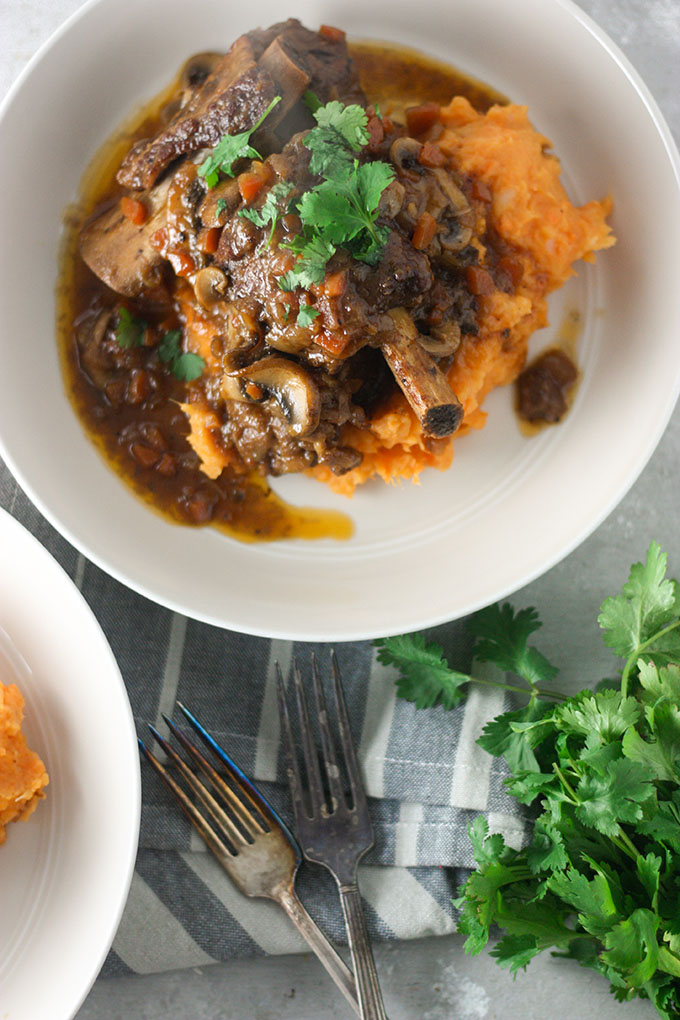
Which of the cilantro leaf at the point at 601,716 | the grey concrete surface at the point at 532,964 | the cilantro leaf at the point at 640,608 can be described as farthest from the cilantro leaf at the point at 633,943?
the cilantro leaf at the point at 640,608

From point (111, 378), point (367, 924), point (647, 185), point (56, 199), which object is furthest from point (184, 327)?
point (367, 924)

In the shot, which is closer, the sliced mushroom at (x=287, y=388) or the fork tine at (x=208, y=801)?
the sliced mushroom at (x=287, y=388)

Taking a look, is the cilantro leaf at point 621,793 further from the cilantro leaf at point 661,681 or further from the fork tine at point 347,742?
the fork tine at point 347,742

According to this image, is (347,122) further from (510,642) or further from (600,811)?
(600,811)

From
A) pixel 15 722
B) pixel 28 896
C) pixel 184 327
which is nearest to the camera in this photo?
pixel 15 722

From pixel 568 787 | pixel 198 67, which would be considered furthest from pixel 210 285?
pixel 568 787

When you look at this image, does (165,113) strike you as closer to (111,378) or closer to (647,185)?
(111,378)
